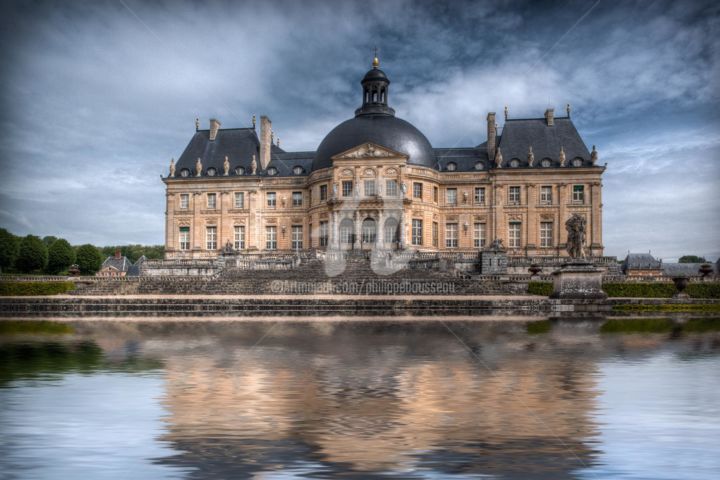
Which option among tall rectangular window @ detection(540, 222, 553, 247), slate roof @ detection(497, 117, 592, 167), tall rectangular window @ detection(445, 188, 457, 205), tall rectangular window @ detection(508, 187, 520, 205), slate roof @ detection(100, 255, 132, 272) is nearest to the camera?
tall rectangular window @ detection(540, 222, 553, 247)

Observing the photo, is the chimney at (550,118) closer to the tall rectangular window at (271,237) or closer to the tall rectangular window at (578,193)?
the tall rectangular window at (578,193)

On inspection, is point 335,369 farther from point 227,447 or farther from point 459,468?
point 459,468

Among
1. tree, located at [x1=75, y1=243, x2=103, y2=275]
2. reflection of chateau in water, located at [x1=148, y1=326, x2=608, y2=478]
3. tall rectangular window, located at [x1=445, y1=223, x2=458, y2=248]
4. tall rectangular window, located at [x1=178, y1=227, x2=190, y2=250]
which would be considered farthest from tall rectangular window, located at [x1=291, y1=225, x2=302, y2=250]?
reflection of chateau in water, located at [x1=148, y1=326, x2=608, y2=478]

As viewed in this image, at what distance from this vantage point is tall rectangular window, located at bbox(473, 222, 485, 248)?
55.6 m

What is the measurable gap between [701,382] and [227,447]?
22.4 ft

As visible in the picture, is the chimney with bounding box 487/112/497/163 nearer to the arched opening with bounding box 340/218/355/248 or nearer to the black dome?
the black dome

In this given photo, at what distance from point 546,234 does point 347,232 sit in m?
18.8

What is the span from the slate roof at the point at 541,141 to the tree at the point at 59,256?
55359 mm

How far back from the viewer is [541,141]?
56719 millimetres

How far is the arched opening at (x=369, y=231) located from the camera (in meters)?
52.1

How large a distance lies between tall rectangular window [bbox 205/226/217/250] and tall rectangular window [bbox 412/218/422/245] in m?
19.9

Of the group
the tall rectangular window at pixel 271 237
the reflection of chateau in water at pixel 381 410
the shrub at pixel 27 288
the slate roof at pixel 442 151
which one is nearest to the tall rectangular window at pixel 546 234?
the slate roof at pixel 442 151

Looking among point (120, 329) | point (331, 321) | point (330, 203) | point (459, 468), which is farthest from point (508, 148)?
point (459, 468)

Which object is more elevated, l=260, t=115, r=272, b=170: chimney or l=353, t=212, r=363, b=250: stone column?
l=260, t=115, r=272, b=170: chimney
